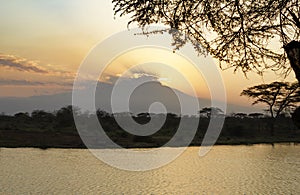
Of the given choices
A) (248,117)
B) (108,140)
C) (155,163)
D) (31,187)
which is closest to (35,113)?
(108,140)

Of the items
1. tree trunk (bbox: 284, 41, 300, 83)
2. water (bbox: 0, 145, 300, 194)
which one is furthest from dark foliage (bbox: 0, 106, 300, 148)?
tree trunk (bbox: 284, 41, 300, 83)

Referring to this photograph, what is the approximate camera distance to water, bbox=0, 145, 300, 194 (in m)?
11.9

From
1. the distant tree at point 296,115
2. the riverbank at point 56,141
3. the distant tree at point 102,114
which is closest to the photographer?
the distant tree at point 296,115

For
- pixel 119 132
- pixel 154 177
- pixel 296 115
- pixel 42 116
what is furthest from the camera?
pixel 42 116

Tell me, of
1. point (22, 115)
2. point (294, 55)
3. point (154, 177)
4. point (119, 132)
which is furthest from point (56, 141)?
point (294, 55)

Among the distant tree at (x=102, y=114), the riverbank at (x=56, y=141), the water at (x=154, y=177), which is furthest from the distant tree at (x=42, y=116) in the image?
the water at (x=154, y=177)

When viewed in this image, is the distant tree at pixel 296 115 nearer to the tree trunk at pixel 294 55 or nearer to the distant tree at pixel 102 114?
the tree trunk at pixel 294 55

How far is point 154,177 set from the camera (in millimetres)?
14523

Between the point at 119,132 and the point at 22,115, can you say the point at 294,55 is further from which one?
the point at 22,115

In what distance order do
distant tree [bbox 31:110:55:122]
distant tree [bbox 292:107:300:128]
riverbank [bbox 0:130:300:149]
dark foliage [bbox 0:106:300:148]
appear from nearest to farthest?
distant tree [bbox 292:107:300:128]
riverbank [bbox 0:130:300:149]
dark foliage [bbox 0:106:300:148]
distant tree [bbox 31:110:55:122]

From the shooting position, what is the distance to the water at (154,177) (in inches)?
467

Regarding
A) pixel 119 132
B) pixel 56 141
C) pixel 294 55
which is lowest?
pixel 56 141

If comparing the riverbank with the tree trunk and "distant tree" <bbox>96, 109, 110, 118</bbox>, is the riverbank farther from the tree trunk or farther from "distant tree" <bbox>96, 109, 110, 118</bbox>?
the tree trunk

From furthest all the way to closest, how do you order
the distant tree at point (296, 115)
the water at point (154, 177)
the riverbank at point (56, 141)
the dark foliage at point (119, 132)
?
the dark foliage at point (119, 132) < the riverbank at point (56, 141) < the water at point (154, 177) < the distant tree at point (296, 115)
